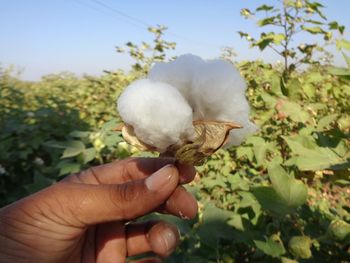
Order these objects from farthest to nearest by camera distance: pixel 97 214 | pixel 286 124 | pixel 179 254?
pixel 286 124, pixel 179 254, pixel 97 214

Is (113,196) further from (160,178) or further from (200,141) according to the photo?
(200,141)

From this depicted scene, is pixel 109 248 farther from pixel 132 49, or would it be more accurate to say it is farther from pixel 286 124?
pixel 132 49

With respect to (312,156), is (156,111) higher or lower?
higher

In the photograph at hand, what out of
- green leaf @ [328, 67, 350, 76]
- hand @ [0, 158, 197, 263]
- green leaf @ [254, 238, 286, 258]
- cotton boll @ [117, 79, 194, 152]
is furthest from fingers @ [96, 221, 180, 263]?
green leaf @ [328, 67, 350, 76]

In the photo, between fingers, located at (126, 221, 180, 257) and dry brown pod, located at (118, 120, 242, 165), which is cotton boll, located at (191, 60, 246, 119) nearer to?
dry brown pod, located at (118, 120, 242, 165)

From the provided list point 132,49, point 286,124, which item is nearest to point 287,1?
point 286,124

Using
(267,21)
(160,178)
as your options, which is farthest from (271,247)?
(267,21)

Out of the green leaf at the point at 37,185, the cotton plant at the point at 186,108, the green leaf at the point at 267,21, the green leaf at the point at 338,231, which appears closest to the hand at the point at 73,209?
the cotton plant at the point at 186,108
